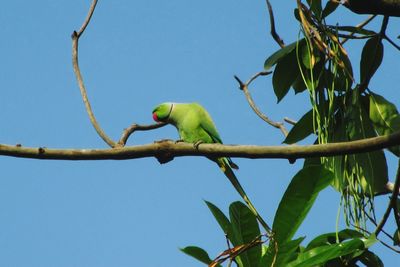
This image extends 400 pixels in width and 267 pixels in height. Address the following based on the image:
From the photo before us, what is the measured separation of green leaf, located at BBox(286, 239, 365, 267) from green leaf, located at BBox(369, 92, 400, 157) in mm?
818

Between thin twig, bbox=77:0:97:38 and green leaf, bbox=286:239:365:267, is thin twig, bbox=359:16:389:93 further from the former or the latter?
thin twig, bbox=77:0:97:38

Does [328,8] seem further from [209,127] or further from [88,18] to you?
[209,127]

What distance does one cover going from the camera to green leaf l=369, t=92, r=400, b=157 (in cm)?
273

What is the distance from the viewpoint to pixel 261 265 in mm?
1965

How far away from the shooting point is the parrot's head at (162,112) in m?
4.74

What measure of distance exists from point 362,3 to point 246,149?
512mm

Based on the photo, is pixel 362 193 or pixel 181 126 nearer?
pixel 362 193

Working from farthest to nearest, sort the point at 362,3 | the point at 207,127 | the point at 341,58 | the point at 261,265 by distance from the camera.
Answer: the point at 207,127 → the point at 341,58 → the point at 261,265 → the point at 362,3

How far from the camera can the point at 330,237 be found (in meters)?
2.37

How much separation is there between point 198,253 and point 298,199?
34 centimetres

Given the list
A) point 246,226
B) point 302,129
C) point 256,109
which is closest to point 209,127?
A: point 256,109

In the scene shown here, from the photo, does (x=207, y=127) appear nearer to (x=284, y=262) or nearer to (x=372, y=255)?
(x=372, y=255)

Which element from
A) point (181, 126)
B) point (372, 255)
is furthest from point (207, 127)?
point (372, 255)

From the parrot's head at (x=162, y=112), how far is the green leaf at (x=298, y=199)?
2788mm
